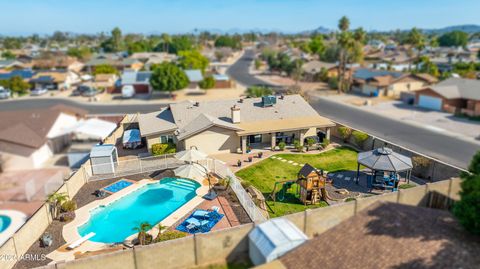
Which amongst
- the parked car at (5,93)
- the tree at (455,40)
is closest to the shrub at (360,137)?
the parked car at (5,93)

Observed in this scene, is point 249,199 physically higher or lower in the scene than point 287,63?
lower

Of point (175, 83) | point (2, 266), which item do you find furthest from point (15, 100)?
point (2, 266)

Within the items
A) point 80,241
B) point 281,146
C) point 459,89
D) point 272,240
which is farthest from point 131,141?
point 459,89

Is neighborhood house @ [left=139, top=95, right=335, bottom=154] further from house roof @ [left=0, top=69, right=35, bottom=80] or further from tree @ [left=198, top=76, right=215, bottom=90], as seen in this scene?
house roof @ [left=0, top=69, right=35, bottom=80]

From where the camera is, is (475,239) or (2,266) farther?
(2,266)

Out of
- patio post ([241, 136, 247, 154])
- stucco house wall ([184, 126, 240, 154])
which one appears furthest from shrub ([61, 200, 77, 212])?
patio post ([241, 136, 247, 154])

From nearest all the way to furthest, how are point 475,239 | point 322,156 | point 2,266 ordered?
point 475,239
point 2,266
point 322,156

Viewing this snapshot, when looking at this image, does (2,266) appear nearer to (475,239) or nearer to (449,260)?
(449,260)

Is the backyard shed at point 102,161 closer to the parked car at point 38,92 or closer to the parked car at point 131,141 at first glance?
the parked car at point 131,141

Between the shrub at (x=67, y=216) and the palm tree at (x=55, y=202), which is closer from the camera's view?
the palm tree at (x=55, y=202)
